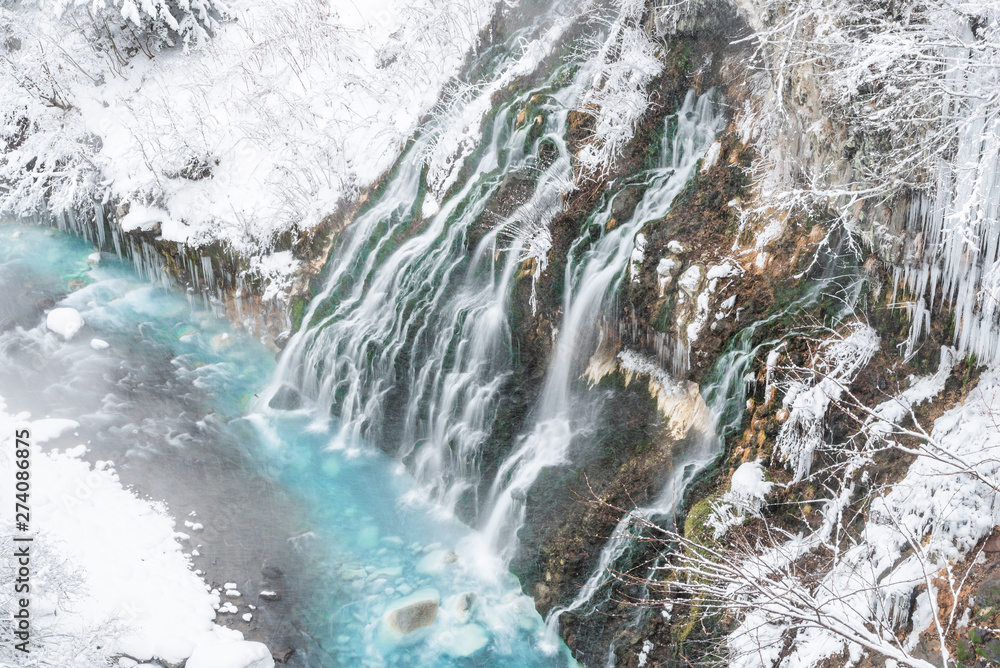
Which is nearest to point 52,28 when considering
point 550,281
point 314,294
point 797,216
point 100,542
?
point 314,294

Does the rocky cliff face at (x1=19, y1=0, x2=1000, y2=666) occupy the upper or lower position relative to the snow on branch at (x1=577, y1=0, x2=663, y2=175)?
lower

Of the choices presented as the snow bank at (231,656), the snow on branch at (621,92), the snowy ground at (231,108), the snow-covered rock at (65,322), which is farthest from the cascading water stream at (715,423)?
the snow-covered rock at (65,322)

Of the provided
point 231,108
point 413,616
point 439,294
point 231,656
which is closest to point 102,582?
point 231,656

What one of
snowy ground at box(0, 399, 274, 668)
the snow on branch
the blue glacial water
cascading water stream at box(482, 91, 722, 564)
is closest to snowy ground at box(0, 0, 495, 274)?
the blue glacial water

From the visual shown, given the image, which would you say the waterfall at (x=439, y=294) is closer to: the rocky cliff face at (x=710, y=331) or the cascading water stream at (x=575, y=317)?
the rocky cliff face at (x=710, y=331)

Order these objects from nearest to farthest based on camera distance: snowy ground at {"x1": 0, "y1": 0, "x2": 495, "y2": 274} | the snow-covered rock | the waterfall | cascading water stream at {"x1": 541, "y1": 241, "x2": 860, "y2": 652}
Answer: cascading water stream at {"x1": 541, "y1": 241, "x2": 860, "y2": 652}, the waterfall, the snow-covered rock, snowy ground at {"x1": 0, "y1": 0, "x2": 495, "y2": 274}

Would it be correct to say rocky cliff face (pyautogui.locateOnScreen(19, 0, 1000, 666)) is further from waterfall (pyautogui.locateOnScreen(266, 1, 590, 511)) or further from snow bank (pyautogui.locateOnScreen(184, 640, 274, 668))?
snow bank (pyautogui.locateOnScreen(184, 640, 274, 668))
